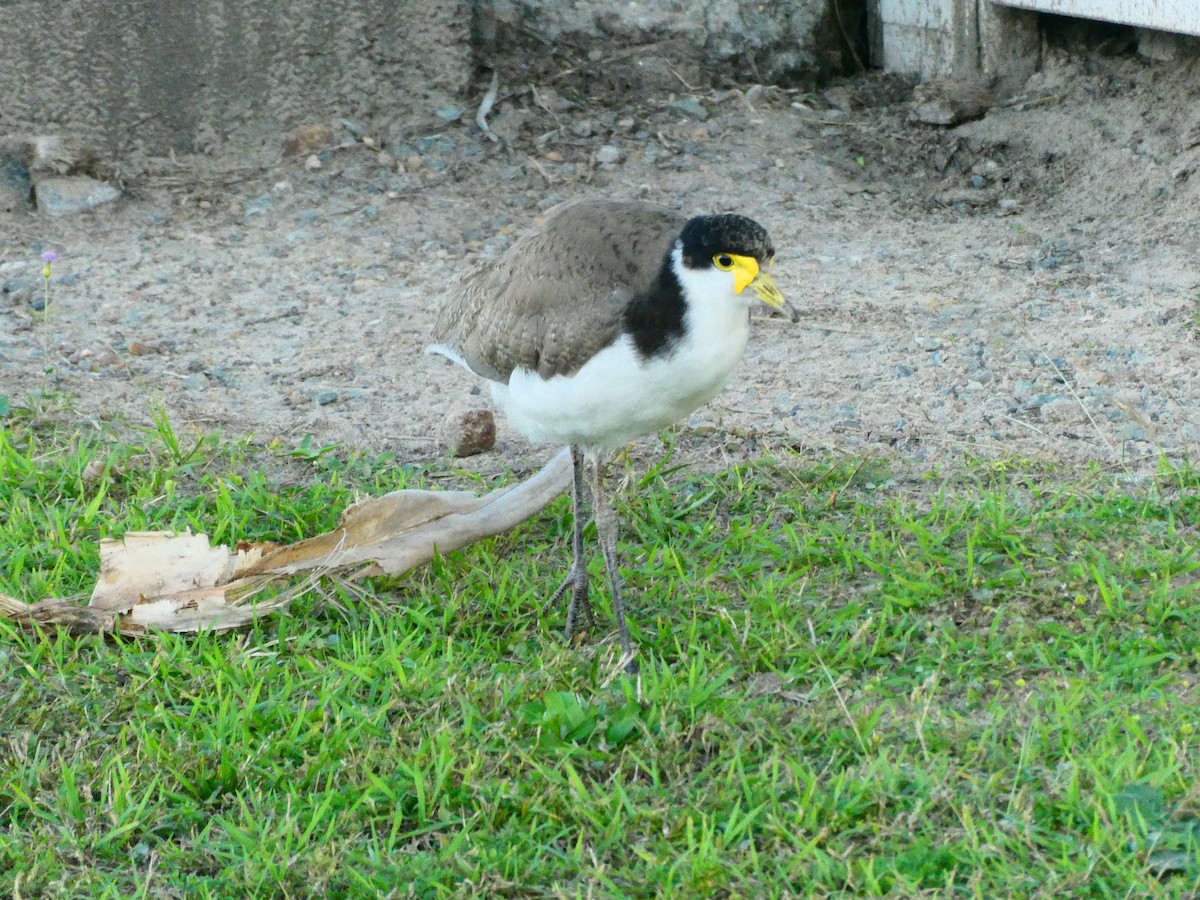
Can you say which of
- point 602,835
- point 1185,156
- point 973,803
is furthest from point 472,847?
point 1185,156

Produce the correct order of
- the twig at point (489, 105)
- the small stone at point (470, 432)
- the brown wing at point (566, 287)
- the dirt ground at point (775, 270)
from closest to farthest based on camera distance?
the brown wing at point (566, 287)
the small stone at point (470, 432)
the dirt ground at point (775, 270)
the twig at point (489, 105)

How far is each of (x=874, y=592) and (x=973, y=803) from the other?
975 mm

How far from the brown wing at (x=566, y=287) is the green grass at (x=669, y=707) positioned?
685 mm

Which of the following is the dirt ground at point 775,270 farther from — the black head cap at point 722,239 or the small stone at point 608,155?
the black head cap at point 722,239

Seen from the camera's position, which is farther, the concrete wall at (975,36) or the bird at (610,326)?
the concrete wall at (975,36)

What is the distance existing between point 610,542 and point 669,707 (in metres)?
0.59

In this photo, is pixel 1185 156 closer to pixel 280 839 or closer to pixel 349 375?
pixel 349 375

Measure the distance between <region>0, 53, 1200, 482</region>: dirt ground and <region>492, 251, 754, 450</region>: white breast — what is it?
1223 millimetres

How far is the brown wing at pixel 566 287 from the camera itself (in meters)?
3.54

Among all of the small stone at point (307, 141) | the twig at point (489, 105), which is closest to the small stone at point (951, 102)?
the twig at point (489, 105)

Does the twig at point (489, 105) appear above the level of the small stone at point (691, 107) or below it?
below

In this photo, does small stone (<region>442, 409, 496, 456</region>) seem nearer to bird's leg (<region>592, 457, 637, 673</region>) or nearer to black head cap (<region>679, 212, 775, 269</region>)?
bird's leg (<region>592, 457, 637, 673</region>)

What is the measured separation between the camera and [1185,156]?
20.5 feet

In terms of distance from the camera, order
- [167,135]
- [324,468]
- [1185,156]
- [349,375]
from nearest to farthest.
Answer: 1. [324,468]
2. [349,375]
3. [1185,156]
4. [167,135]
